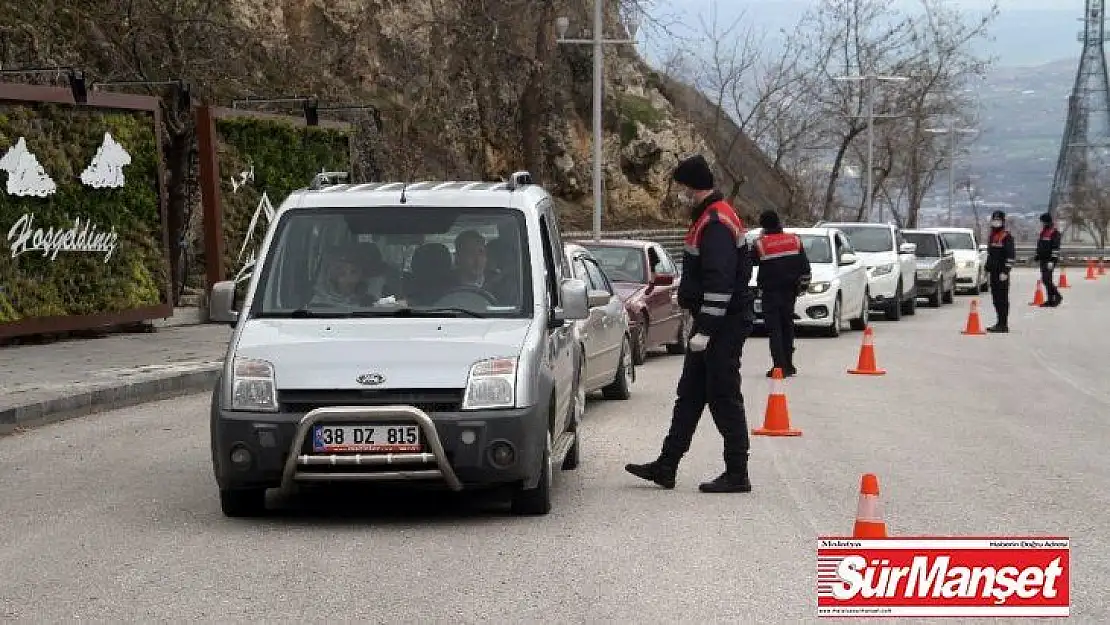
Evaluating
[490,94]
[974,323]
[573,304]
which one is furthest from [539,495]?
[490,94]

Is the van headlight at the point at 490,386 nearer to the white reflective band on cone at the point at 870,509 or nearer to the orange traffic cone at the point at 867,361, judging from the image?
the white reflective band on cone at the point at 870,509

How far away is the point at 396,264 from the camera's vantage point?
10.4 m

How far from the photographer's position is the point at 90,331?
79.6 feet

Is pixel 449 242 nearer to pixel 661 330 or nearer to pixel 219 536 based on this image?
pixel 219 536

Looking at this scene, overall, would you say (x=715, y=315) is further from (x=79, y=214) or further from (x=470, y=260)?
(x=79, y=214)

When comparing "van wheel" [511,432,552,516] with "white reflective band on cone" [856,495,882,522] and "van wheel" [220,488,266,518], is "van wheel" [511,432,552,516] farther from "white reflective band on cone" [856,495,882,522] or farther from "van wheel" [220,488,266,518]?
"white reflective band on cone" [856,495,882,522]

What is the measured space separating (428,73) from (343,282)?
3605 centimetres

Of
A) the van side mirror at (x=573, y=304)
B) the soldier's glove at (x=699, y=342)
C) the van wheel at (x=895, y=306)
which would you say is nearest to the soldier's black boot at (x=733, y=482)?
the soldier's glove at (x=699, y=342)

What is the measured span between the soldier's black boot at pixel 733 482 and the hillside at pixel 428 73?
20.3 metres

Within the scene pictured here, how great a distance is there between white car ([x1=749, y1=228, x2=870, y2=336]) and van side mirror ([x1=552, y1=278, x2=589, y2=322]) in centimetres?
1544

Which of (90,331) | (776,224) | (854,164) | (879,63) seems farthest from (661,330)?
(854,164)

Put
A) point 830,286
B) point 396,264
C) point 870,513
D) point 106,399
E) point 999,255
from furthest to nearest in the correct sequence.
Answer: point 999,255 → point 830,286 → point 106,399 → point 396,264 → point 870,513

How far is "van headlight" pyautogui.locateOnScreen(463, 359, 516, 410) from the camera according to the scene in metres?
9.22

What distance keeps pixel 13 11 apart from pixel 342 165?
6461 millimetres
